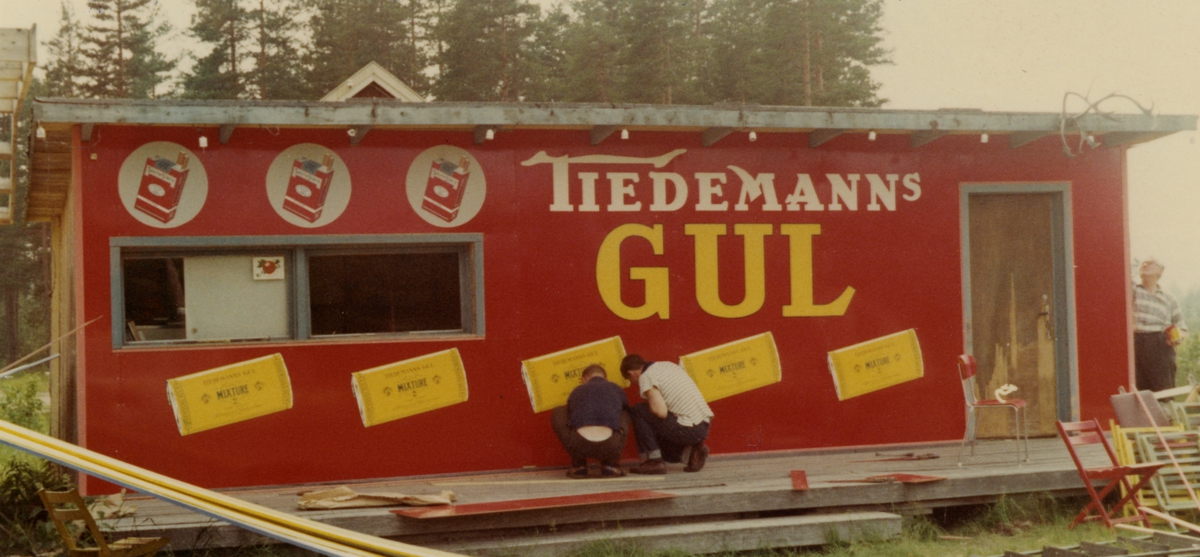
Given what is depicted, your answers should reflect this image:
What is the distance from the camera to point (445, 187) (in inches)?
327

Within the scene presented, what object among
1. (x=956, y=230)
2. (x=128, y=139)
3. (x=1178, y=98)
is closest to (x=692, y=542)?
(x=956, y=230)

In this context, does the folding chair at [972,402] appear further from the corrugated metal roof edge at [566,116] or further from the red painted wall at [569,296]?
the corrugated metal roof edge at [566,116]

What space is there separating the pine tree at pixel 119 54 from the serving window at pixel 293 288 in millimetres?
25494

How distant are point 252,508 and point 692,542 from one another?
2.69 m

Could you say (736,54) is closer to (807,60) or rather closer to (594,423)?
(807,60)

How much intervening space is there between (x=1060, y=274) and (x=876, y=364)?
1.82m

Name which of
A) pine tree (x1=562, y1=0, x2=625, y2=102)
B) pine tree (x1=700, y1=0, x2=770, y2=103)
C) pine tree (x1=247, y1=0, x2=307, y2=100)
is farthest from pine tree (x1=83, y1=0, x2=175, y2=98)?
pine tree (x1=700, y1=0, x2=770, y2=103)

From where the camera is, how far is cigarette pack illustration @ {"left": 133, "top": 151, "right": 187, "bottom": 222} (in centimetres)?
770

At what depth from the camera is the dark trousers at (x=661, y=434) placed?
8.28 meters

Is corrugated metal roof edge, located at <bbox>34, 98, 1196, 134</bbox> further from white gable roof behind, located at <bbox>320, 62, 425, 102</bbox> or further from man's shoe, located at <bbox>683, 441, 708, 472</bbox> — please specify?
white gable roof behind, located at <bbox>320, 62, 425, 102</bbox>

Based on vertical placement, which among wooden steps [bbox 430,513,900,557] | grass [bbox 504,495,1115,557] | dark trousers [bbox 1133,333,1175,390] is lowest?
grass [bbox 504,495,1115,557]

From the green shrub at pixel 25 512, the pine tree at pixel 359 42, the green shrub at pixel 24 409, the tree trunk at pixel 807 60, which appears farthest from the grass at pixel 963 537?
the pine tree at pixel 359 42

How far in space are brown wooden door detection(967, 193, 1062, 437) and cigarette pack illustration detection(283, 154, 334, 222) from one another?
523cm

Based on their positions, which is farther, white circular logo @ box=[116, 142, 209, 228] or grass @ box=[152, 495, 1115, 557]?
white circular logo @ box=[116, 142, 209, 228]
